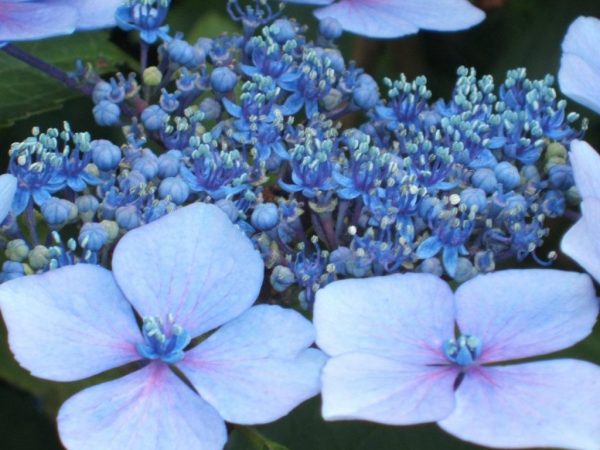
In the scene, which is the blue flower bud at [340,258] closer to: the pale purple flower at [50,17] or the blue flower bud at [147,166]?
the blue flower bud at [147,166]

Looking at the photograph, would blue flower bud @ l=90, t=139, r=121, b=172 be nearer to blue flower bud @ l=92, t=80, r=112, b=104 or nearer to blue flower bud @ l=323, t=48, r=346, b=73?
blue flower bud @ l=92, t=80, r=112, b=104

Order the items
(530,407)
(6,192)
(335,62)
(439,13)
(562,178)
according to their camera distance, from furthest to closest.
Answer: (439,13), (335,62), (562,178), (6,192), (530,407)

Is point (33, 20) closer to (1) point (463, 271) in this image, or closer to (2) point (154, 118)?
(2) point (154, 118)

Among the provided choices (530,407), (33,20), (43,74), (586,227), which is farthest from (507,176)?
(43,74)

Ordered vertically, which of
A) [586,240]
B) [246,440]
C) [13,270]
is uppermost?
[586,240]

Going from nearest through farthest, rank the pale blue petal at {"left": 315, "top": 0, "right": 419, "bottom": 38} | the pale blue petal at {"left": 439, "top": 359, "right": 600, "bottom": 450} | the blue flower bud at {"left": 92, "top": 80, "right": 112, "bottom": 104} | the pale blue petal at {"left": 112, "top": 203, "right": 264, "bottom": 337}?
the pale blue petal at {"left": 439, "top": 359, "right": 600, "bottom": 450}, the pale blue petal at {"left": 112, "top": 203, "right": 264, "bottom": 337}, the blue flower bud at {"left": 92, "top": 80, "right": 112, "bottom": 104}, the pale blue petal at {"left": 315, "top": 0, "right": 419, "bottom": 38}

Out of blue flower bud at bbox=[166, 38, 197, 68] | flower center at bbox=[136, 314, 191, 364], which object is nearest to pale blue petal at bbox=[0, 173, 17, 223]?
flower center at bbox=[136, 314, 191, 364]

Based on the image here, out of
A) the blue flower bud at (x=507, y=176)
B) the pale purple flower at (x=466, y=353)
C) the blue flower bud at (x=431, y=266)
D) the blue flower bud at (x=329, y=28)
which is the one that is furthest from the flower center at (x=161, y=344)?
the blue flower bud at (x=329, y=28)
